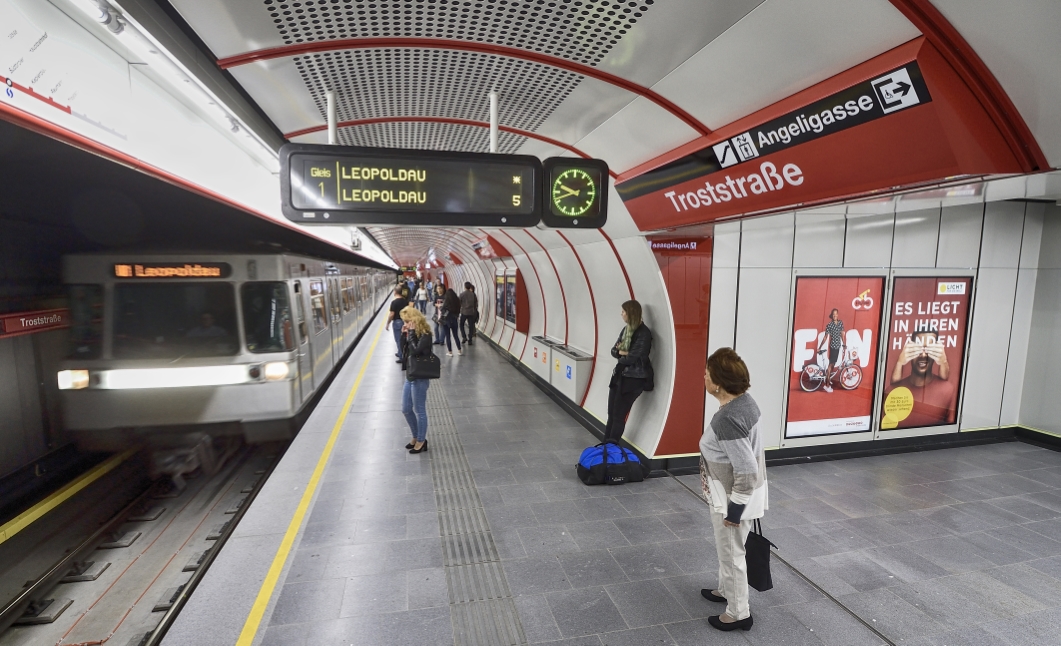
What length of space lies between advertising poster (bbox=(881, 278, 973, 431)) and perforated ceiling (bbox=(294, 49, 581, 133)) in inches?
206

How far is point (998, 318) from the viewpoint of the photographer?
6.65 m

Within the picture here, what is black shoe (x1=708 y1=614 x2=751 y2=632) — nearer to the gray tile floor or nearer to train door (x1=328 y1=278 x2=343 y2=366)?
the gray tile floor

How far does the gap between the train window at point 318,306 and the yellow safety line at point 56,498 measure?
107 inches

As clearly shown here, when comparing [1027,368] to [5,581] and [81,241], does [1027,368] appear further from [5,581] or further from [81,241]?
[81,241]

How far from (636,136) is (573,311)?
16.1 feet

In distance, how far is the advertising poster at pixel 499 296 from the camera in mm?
13212

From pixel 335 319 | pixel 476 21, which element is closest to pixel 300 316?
pixel 335 319

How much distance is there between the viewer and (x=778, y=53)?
245 centimetres

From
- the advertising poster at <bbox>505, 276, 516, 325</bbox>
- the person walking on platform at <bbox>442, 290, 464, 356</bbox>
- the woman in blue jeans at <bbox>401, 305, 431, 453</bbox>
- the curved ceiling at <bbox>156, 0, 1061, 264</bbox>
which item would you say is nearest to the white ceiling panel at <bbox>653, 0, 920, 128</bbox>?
the curved ceiling at <bbox>156, 0, 1061, 264</bbox>

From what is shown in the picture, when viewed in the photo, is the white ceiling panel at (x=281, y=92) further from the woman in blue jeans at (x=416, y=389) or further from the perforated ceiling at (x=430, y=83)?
the woman in blue jeans at (x=416, y=389)

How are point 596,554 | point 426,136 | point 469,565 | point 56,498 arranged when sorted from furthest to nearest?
point 56,498, point 426,136, point 596,554, point 469,565

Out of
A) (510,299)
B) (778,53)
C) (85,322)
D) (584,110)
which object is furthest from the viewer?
(510,299)

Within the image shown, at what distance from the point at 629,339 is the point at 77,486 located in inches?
233

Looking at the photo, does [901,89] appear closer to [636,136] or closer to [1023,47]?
[1023,47]
